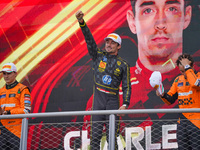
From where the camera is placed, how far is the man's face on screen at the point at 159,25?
170 inches

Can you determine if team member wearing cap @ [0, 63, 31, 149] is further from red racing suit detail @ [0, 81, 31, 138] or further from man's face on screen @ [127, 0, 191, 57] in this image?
man's face on screen @ [127, 0, 191, 57]

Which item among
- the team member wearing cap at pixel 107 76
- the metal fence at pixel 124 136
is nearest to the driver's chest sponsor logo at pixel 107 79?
the team member wearing cap at pixel 107 76

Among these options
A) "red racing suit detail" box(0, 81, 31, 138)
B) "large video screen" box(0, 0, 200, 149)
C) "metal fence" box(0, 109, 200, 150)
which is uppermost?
"large video screen" box(0, 0, 200, 149)

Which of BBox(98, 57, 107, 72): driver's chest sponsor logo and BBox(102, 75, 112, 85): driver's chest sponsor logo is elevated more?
BBox(98, 57, 107, 72): driver's chest sponsor logo

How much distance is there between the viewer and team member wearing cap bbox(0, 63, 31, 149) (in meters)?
3.46

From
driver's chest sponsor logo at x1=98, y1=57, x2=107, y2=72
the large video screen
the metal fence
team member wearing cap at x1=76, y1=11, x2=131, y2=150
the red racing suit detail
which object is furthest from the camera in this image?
the large video screen

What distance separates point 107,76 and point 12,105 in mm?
1066

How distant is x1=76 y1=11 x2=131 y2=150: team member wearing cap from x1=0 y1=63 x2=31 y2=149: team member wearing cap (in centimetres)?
76

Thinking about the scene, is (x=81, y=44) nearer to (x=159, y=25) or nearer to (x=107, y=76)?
(x=159, y=25)

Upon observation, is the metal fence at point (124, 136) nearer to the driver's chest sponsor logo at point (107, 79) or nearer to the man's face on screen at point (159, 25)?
the driver's chest sponsor logo at point (107, 79)

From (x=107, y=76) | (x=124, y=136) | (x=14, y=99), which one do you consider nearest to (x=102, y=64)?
(x=107, y=76)

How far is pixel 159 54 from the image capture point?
4348 mm

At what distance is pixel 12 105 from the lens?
3.65 metres

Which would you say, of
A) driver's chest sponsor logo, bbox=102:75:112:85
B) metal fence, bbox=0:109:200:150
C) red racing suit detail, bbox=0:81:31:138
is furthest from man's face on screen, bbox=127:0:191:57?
red racing suit detail, bbox=0:81:31:138
